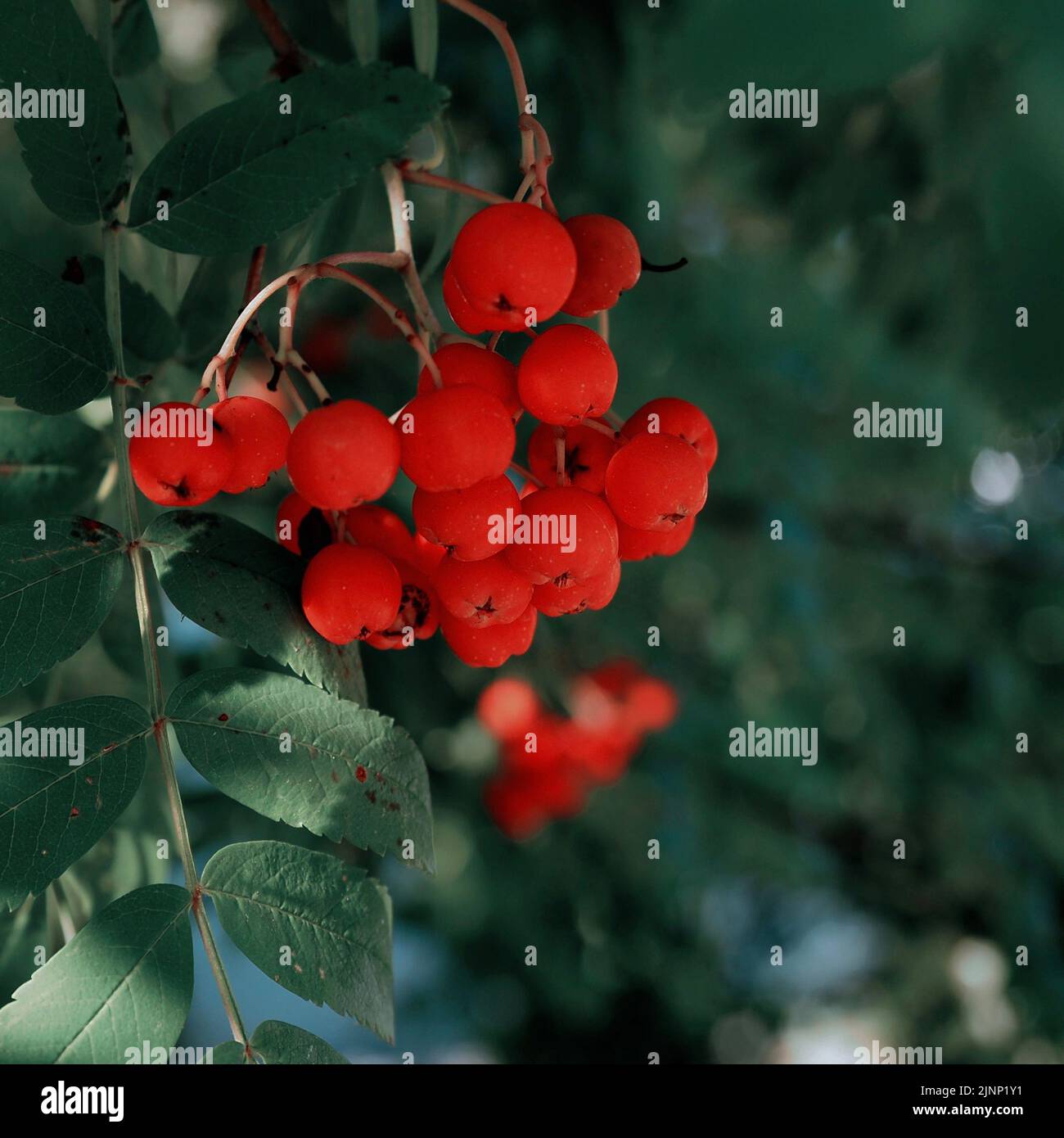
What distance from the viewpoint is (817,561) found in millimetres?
2566

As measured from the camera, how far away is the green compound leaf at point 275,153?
0.87 m

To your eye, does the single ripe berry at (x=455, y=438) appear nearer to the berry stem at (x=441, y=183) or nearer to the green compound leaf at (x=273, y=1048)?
the berry stem at (x=441, y=183)

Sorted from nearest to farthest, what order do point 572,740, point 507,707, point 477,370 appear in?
point 477,370 → point 507,707 → point 572,740

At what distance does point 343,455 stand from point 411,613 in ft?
0.72

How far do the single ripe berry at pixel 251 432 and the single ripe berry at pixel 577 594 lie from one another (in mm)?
263

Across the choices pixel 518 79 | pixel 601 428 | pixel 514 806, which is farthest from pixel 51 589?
pixel 514 806

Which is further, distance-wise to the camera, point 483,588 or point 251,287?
point 251,287

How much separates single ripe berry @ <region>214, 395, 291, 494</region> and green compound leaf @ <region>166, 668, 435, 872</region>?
191 millimetres

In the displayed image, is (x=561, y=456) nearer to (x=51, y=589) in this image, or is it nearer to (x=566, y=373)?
(x=566, y=373)

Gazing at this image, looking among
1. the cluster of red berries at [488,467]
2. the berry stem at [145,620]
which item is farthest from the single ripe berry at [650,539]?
the berry stem at [145,620]

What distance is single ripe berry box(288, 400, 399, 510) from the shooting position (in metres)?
Answer: 0.82

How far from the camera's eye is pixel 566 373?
2.81 ft

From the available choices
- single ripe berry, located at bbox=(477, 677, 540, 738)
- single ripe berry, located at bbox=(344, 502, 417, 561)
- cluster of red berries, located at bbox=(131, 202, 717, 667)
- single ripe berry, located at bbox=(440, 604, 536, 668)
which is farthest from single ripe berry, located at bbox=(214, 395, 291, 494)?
single ripe berry, located at bbox=(477, 677, 540, 738)

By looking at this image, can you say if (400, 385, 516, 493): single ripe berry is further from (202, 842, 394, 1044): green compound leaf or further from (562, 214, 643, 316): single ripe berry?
(202, 842, 394, 1044): green compound leaf
